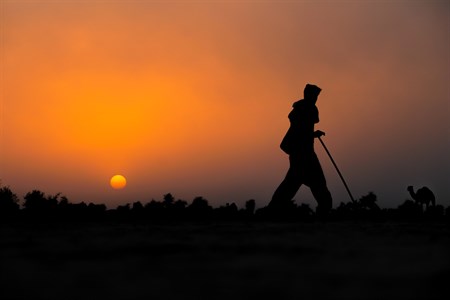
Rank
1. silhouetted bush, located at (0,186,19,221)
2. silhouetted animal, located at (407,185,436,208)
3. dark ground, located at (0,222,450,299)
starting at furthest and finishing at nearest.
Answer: silhouetted animal, located at (407,185,436,208) < silhouetted bush, located at (0,186,19,221) < dark ground, located at (0,222,450,299)

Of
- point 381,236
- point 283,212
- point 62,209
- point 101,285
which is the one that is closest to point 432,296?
point 101,285

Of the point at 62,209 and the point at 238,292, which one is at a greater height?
the point at 62,209

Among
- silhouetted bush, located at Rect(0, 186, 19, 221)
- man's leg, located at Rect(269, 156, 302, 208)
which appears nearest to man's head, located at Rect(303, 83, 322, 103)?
man's leg, located at Rect(269, 156, 302, 208)

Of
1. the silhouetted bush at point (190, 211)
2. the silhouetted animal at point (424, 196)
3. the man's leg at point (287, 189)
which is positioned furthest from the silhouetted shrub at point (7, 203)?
the silhouetted animal at point (424, 196)

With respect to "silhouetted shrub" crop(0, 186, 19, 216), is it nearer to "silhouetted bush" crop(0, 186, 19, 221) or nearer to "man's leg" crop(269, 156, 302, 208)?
"silhouetted bush" crop(0, 186, 19, 221)

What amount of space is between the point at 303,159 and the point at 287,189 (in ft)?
2.19

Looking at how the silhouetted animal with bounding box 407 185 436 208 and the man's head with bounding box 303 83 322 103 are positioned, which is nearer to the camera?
the man's head with bounding box 303 83 322 103

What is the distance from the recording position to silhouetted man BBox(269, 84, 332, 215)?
1131 cm

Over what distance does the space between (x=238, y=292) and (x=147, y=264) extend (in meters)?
1.10

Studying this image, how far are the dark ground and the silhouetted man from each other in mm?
5432

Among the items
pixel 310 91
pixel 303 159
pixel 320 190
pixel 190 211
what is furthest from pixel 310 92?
pixel 190 211

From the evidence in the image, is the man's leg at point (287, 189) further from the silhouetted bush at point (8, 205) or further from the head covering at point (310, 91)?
the silhouetted bush at point (8, 205)

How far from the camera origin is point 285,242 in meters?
5.50

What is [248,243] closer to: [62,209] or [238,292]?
[238,292]
